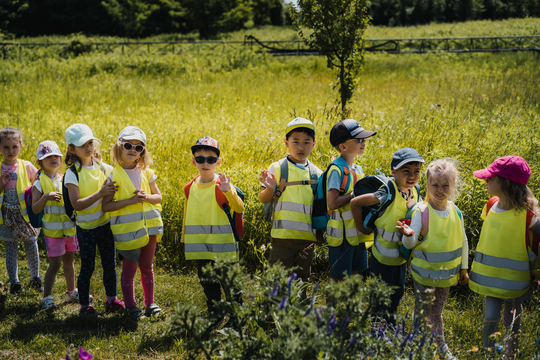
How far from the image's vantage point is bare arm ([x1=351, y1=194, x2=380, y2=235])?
3.15m

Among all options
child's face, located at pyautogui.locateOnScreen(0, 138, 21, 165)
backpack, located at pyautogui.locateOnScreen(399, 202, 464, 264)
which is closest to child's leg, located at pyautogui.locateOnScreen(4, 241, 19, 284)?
child's face, located at pyautogui.locateOnScreen(0, 138, 21, 165)

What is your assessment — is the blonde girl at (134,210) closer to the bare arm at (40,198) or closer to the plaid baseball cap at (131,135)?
the plaid baseball cap at (131,135)

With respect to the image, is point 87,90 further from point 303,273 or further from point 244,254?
point 303,273

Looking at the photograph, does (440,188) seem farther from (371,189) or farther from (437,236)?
(371,189)

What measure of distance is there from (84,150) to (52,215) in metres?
0.82

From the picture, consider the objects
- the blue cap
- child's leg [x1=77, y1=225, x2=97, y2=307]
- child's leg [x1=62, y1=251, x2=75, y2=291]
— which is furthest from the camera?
child's leg [x1=62, y1=251, x2=75, y2=291]

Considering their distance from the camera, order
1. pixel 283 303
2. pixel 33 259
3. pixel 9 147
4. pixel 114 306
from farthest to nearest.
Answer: pixel 33 259, pixel 9 147, pixel 114 306, pixel 283 303

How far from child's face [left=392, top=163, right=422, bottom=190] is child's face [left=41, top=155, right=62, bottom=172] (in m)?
3.17

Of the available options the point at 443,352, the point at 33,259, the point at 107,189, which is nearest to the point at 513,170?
the point at 443,352

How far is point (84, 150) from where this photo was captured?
151 inches

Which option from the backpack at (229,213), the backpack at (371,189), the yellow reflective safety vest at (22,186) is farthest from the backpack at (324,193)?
the yellow reflective safety vest at (22,186)

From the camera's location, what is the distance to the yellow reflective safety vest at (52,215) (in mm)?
4129

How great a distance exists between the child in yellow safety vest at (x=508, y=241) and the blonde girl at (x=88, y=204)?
300cm

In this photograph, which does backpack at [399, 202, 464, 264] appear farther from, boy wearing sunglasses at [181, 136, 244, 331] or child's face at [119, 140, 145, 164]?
child's face at [119, 140, 145, 164]
